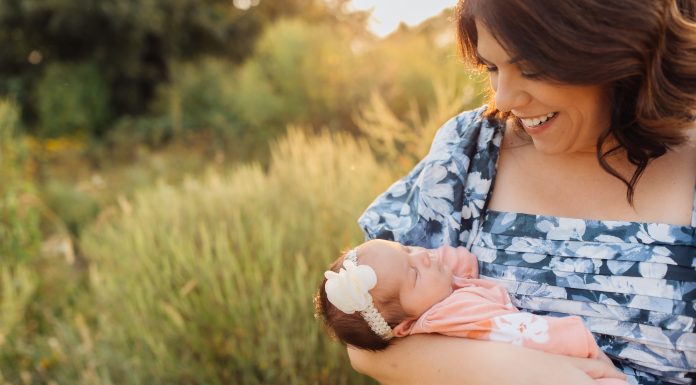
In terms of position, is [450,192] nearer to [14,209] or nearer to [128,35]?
[14,209]

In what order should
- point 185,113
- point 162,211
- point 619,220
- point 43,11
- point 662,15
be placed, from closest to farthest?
point 662,15, point 619,220, point 162,211, point 185,113, point 43,11

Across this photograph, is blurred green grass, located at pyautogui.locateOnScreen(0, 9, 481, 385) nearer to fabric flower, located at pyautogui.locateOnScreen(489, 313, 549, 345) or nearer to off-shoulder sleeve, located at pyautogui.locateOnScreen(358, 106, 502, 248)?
off-shoulder sleeve, located at pyautogui.locateOnScreen(358, 106, 502, 248)

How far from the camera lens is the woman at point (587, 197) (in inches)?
55.2

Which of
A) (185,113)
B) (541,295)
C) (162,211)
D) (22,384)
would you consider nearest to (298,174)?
(162,211)

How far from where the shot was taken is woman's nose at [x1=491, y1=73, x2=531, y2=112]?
1494 millimetres

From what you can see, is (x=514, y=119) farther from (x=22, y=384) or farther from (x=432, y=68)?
(x=432, y=68)

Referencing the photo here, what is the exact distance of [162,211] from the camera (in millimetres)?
3912

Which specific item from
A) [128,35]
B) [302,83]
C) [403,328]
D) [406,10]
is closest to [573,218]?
[403,328]

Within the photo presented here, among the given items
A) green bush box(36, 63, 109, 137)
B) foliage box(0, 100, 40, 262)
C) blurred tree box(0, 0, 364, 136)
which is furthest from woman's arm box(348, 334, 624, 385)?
green bush box(36, 63, 109, 137)

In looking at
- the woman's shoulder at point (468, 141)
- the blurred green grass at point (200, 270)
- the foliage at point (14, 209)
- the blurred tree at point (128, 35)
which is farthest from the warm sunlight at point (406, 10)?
the blurred tree at point (128, 35)

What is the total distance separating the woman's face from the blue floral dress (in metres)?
0.20

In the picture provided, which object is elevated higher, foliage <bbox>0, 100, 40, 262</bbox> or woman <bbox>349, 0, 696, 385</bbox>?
woman <bbox>349, 0, 696, 385</bbox>

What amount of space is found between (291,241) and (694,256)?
7.00ft

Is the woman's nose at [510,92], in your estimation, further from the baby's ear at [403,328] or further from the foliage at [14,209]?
the foliage at [14,209]
